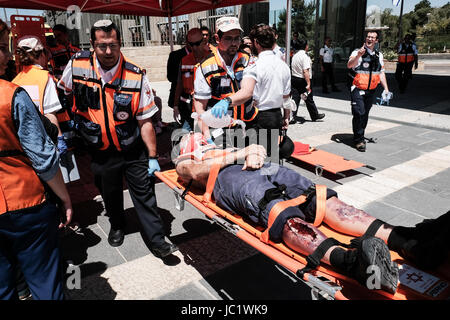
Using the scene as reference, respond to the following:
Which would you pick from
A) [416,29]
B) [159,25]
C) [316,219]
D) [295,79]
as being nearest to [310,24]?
[416,29]

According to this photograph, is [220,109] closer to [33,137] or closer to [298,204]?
[298,204]

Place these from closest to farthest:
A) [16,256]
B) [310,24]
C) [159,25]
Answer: [16,256] < [159,25] < [310,24]

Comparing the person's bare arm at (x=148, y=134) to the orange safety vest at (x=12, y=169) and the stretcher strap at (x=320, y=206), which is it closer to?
the orange safety vest at (x=12, y=169)

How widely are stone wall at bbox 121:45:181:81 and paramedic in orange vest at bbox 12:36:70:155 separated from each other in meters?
12.9

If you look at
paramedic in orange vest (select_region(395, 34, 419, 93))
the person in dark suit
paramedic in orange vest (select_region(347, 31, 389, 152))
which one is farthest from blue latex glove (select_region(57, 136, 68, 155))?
paramedic in orange vest (select_region(395, 34, 419, 93))

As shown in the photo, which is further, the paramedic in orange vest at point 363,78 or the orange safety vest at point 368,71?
the orange safety vest at point 368,71

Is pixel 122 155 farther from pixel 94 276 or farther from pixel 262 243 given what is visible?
pixel 262 243

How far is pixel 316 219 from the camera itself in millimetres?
2535

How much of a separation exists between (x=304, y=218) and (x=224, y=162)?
2.89 ft

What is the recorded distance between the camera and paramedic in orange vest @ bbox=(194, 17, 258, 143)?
3.42 metres

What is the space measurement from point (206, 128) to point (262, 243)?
64.2 inches

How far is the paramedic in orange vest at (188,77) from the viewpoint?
498cm

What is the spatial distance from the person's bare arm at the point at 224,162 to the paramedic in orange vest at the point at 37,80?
1277 mm

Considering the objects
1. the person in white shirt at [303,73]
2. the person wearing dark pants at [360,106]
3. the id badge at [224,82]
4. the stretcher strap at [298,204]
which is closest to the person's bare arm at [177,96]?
the id badge at [224,82]
